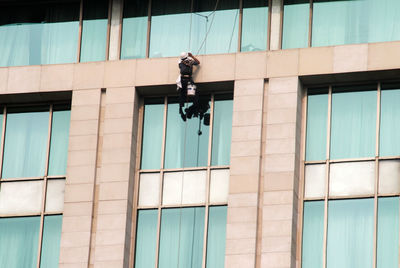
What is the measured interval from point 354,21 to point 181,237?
9280 mm

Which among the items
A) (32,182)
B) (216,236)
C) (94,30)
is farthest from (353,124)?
(32,182)

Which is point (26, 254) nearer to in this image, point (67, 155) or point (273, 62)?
point (67, 155)

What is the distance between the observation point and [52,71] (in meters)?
48.4

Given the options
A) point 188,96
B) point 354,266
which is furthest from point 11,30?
point 354,266

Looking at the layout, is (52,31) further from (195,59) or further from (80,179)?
(80,179)

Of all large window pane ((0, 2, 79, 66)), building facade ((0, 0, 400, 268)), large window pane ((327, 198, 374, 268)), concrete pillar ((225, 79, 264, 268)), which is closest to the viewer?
large window pane ((327, 198, 374, 268))

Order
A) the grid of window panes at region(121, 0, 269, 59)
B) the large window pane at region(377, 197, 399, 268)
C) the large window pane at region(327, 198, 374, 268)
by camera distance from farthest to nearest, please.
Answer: the grid of window panes at region(121, 0, 269, 59), the large window pane at region(327, 198, 374, 268), the large window pane at region(377, 197, 399, 268)

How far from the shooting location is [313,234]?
4456 centimetres

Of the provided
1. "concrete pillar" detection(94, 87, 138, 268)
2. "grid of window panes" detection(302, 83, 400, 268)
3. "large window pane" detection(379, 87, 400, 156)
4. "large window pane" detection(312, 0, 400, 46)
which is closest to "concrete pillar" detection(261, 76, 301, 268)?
"grid of window panes" detection(302, 83, 400, 268)

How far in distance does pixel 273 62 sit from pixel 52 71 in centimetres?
788

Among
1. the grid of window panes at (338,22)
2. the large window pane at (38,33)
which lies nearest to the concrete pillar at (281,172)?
the grid of window panes at (338,22)

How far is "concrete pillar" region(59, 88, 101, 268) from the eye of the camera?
4553 centimetres

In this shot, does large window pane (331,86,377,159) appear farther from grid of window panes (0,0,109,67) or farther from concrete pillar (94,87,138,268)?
grid of window panes (0,0,109,67)

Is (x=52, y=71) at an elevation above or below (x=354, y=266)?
above
